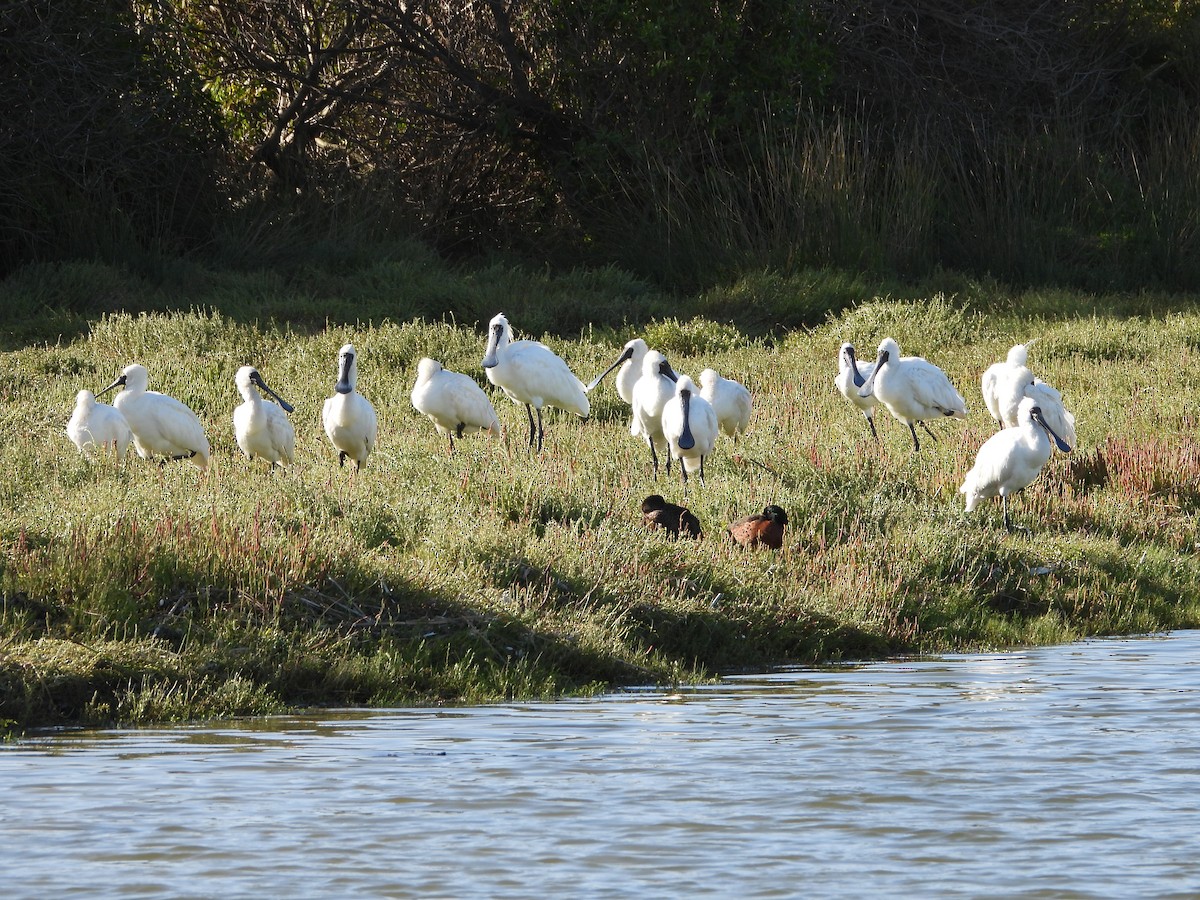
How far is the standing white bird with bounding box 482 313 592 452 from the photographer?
15016mm

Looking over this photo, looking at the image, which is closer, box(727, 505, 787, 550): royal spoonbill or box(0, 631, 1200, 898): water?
box(0, 631, 1200, 898): water

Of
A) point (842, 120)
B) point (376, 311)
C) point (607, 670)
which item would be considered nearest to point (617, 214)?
point (842, 120)

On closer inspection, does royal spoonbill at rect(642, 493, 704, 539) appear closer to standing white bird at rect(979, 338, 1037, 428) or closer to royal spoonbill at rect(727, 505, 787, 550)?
royal spoonbill at rect(727, 505, 787, 550)

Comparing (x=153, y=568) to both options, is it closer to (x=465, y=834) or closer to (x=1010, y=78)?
(x=465, y=834)

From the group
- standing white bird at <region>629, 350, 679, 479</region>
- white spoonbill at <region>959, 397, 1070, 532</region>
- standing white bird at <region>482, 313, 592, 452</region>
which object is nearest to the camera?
white spoonbill at <region>959, 397, 1070, 532</region>

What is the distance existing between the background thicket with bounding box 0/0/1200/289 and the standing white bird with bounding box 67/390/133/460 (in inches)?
380

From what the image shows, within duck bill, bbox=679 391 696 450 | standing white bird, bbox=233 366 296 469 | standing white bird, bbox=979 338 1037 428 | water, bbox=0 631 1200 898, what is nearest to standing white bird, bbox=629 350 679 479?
duck bill, bbox=679 391 696 450

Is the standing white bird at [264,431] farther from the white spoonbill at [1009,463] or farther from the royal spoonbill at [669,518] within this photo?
the white spoonbill at [1009,463]

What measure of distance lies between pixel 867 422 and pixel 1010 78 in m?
12.3

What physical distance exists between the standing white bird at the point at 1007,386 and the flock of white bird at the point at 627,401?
0.04 feet

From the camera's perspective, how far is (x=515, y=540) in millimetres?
9516

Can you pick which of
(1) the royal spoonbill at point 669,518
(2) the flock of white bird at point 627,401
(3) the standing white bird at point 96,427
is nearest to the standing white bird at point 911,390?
(2) the flock of white bird at point 627,401

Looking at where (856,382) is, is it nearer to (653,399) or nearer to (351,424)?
(653,399)

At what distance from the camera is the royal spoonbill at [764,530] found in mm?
10508
